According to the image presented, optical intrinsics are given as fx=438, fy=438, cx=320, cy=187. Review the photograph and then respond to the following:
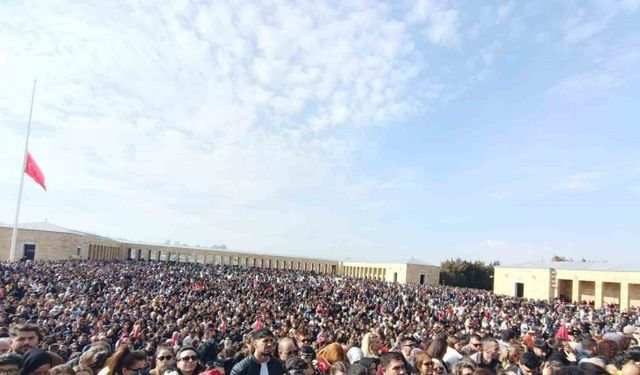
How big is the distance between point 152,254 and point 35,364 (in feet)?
261

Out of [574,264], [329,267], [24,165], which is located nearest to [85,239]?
[24,165]

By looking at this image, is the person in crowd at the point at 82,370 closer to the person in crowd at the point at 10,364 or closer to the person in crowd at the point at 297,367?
the person in crowd at the point at 10,364

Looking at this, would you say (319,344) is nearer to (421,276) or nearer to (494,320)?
(494,320)

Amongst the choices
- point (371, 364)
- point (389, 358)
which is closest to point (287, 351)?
point (371, 364)

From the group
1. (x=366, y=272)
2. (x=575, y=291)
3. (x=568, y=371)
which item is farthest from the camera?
(x=366, y=272)

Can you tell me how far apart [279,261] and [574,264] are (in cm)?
4701

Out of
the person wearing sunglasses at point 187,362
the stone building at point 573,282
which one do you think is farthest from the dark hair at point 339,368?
the stone building at point 573,282

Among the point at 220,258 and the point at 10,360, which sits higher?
the point at 10,360

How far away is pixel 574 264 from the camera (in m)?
43.9

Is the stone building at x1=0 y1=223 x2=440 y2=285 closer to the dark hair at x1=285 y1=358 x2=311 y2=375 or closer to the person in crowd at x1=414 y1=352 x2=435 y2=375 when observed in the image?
the person in crowd at x1=414 y1=352 x2=435 y2=375

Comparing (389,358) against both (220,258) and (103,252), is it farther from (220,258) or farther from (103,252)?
(220,258)

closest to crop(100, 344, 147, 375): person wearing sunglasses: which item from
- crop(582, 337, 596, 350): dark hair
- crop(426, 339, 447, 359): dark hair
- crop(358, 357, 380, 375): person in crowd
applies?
crop(358, 357, 380, 375): person in crowd

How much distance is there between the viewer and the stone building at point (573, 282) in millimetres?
36125

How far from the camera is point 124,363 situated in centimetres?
446
